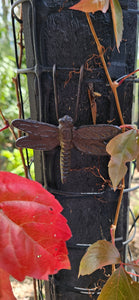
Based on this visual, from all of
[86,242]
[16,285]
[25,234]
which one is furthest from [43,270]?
[16,285]

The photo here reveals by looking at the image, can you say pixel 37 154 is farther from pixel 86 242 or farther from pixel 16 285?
pixel 16 285

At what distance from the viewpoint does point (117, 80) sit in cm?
42

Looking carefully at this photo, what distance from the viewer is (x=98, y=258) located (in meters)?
0.37

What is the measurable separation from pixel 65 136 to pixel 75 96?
0.25 ft

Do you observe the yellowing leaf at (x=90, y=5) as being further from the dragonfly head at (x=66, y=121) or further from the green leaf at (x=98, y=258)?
the green leaf at (x=98, y=258)

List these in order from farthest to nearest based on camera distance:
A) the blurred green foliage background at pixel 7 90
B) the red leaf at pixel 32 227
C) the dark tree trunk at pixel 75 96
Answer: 1. the blurred green foliage background at pixel 7 90
2. the dark tree trunk at pixel 75 96
3. the red leaf at pixel 32 227

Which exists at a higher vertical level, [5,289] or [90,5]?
[90,5]

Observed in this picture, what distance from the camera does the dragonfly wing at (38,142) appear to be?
43 centimetres

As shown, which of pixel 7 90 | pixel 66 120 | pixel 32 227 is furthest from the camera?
pixel 7 90

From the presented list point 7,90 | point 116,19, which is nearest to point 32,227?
point 116,19

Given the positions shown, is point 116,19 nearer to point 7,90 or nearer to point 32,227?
point 32,227

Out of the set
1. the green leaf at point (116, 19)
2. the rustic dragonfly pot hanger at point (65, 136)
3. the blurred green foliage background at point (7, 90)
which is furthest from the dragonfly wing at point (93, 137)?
the blurred green foliage background at point (7, 90)

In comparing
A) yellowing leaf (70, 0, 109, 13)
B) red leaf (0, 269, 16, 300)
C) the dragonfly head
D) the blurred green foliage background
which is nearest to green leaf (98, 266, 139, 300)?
red leaf (0, 269, 16, 300)

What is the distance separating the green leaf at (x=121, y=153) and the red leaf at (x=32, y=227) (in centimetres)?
10
